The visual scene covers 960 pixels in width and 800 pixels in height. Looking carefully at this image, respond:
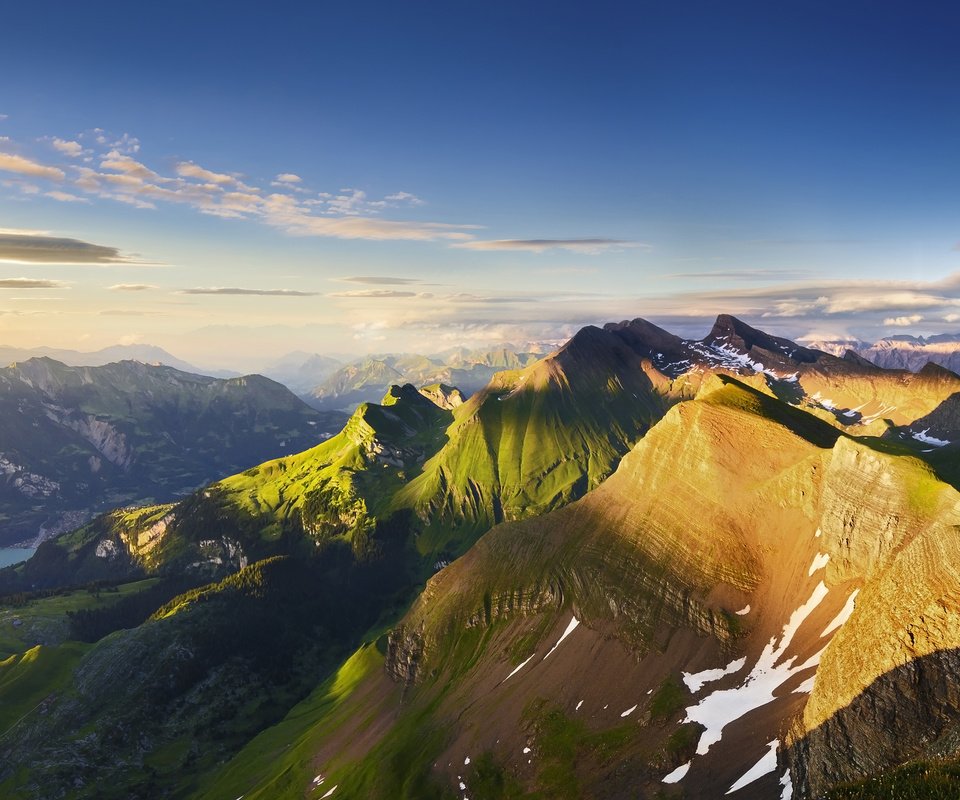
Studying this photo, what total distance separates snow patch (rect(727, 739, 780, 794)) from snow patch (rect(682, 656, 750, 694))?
23335 millimetres

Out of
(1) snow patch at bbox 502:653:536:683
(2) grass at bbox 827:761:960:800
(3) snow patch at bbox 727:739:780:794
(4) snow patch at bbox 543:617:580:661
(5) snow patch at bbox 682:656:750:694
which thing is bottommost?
(1) snow patch at bbox 502:653:536:683

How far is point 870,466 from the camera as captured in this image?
101125 millimetres

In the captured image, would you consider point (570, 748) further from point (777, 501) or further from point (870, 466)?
point (870, 466)

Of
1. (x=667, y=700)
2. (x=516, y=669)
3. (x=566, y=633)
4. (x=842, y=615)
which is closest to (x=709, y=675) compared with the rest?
(x=667, y=700)

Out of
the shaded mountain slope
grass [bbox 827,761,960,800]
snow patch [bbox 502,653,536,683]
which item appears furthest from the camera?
snow patch [bbox 502,653,536,683]

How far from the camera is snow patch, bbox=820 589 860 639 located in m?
91.5

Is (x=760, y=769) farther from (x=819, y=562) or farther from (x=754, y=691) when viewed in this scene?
(x=819, y=562)

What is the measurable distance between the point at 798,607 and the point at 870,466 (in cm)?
2850

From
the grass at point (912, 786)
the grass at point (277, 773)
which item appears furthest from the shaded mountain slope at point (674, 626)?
the grass at point (912, 786)

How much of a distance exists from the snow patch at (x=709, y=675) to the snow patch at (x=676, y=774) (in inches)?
663

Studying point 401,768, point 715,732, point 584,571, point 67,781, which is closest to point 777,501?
point 584,571

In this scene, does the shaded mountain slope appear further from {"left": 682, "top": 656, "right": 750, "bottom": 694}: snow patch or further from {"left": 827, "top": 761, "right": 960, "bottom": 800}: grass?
{"left": 827, "top": 761, "right": 960, "bottom": 800}: grass

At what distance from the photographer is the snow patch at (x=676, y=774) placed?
81.7 meters

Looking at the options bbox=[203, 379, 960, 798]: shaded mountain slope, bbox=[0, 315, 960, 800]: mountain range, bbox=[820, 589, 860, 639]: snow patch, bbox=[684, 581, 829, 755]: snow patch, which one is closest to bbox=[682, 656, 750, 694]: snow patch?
bbox=[203, 379, 960, 798]: shaded mountain slope
